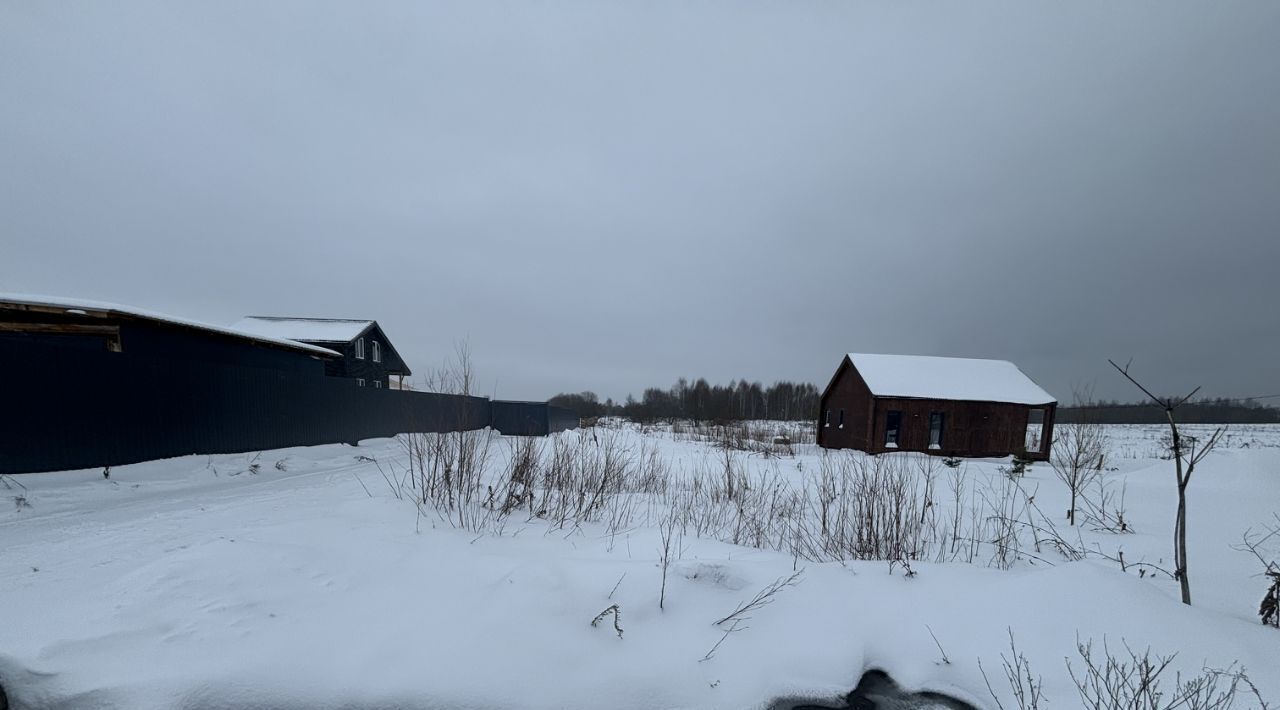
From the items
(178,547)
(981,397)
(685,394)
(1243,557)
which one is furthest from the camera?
(685,394)

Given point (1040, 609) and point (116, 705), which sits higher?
point (1040, 609)

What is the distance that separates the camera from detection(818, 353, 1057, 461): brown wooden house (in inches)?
753

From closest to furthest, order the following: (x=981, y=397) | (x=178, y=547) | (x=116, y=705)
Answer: (x=116, y=705) → (x=178, y=547) → (x=981, y=397)

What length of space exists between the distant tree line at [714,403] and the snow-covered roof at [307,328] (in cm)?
2454

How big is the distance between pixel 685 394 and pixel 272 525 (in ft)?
191

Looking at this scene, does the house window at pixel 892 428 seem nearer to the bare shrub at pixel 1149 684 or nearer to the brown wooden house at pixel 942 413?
the brown wooden house at pixel 942 413

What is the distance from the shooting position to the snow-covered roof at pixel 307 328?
72.7 ft

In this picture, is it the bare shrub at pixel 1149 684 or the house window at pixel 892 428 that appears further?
the house window at pixel 892 428

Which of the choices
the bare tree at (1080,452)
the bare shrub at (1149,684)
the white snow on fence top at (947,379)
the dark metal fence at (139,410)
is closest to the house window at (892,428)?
the white snow on fence top at (947,379)

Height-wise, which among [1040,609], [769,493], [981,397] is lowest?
[769,493]

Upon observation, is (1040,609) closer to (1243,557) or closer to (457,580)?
(1243,557)

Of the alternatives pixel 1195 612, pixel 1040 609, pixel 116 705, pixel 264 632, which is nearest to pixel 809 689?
pixel 1040 609

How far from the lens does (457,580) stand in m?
3.07

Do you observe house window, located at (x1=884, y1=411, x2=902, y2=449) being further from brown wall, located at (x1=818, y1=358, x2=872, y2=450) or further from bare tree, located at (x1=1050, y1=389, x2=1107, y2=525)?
bare tree, located at (x1=1050, y1=389, x2=1107, y2=525)
